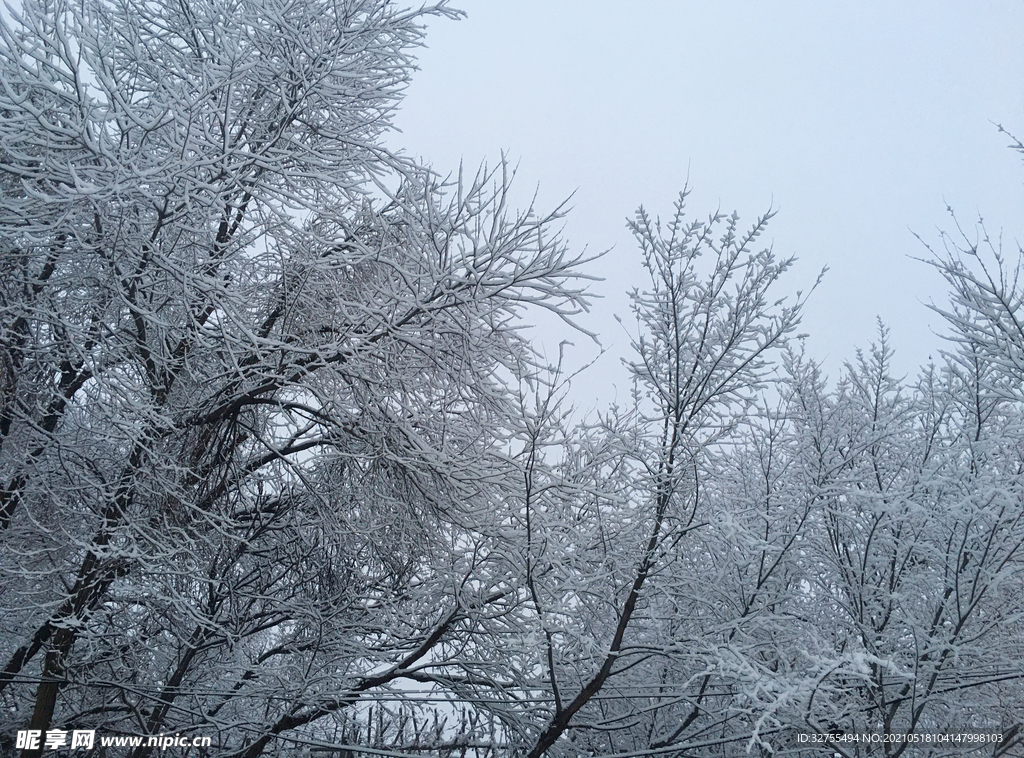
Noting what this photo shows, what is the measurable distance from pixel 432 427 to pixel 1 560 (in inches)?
125

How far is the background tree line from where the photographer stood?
4.93m

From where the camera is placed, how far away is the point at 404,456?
5840 mm

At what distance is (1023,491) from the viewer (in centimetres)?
443

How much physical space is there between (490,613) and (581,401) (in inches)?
80.8

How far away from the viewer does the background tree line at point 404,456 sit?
493 centimetres

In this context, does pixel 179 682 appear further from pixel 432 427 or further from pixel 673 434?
pixel 673 434

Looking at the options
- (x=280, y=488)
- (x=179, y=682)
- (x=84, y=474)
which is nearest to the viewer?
(x=84, y=474)

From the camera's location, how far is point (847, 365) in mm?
6977

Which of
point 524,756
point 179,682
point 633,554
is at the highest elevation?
point 633,554

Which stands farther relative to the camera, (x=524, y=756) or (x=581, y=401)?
(x=581, y=401)

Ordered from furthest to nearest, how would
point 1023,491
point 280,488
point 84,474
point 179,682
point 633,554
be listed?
point 280,488, point 179,682, point 84,474, point 633,554, point 1023,491

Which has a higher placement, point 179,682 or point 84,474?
point 84,474

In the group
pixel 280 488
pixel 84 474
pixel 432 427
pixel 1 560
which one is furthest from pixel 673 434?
pixel 1 560

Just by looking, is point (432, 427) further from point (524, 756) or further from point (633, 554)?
point (524, 756)
